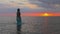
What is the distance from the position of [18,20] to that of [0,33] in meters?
5.33

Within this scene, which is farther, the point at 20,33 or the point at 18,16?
the point at 18,16

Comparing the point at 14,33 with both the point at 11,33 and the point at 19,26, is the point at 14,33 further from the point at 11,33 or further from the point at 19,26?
the point at 19,26

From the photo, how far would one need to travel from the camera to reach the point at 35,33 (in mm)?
26016

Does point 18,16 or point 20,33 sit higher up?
point 18,16

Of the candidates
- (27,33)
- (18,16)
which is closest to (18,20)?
(18,16)

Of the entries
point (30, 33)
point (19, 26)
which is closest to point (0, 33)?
point (30, 33)

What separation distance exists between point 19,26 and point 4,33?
19.3 feet

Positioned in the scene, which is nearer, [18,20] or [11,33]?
[11,33]

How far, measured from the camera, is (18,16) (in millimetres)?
29797

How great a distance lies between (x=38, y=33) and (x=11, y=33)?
3.32 meters

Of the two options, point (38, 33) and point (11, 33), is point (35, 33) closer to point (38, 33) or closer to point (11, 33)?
point (38, 33)

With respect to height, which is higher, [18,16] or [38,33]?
[18,16]

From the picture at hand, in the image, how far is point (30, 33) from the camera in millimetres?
25844

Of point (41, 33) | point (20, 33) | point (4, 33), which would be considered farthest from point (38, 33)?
point (4, 33)
